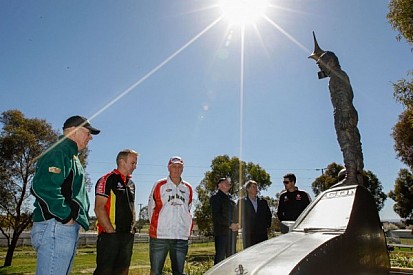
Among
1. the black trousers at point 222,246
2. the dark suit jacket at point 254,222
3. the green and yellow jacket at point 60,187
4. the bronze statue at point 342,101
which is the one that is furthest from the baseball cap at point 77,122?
the dark suit jacket at point 254,222

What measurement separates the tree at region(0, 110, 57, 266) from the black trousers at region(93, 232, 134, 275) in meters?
17.5

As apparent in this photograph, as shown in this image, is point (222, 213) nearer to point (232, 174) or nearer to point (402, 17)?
point (402, 17)

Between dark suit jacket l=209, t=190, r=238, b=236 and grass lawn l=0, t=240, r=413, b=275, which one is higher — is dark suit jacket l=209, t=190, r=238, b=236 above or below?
above

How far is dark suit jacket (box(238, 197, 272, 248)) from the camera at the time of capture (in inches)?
256

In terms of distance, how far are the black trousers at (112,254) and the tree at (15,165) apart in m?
17.5

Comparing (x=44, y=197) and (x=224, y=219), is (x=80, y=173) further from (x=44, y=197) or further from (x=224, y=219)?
(x=224, y=219)

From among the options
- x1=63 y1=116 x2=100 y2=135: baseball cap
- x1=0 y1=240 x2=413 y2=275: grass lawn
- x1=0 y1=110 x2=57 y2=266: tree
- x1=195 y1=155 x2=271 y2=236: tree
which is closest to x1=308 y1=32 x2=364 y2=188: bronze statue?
x1=63 y1=116 x2=100 y2=135: baseball cap

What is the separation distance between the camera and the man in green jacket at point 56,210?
115 inches

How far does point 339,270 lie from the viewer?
2.21 metres

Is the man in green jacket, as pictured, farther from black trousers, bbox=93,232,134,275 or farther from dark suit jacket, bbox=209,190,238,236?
dark suit jacket, bbox=209,190,238,236

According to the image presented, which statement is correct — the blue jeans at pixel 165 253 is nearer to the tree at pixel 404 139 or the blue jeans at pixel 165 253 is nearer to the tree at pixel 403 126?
the tree at pixel 403 126

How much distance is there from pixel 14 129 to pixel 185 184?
747 inches

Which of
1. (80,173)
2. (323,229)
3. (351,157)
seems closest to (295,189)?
(351,157)

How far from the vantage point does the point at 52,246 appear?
9.70 ft
